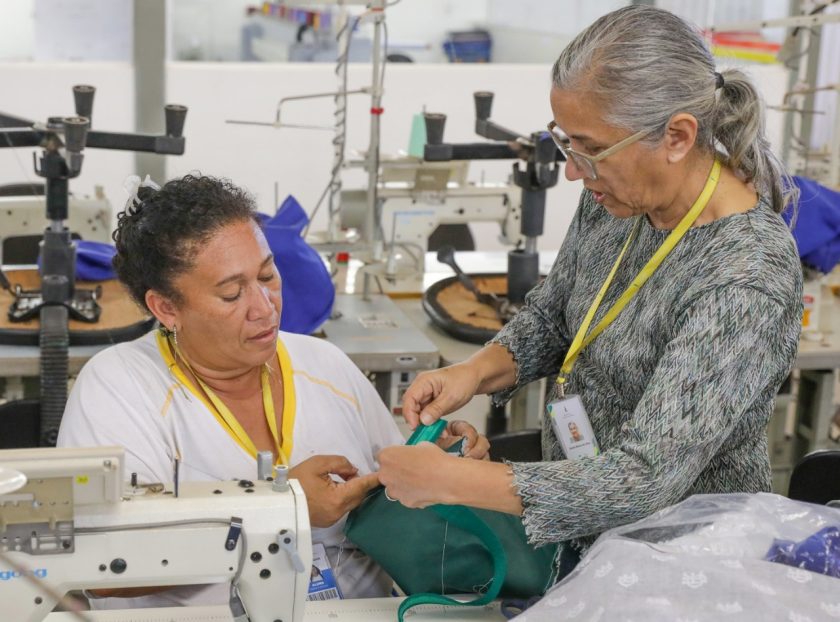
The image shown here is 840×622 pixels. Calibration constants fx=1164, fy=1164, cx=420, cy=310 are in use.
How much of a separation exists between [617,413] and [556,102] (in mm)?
510

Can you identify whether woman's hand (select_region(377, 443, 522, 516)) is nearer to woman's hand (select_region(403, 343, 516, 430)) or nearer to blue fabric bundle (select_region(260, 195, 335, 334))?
woman's hand (select_region(403, 343, 516, 430))

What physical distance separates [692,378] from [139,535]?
742 millimetres

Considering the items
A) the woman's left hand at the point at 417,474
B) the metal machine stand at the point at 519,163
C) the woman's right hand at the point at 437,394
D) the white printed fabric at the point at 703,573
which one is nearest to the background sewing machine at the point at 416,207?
the metal machine stand at the point at 519,163

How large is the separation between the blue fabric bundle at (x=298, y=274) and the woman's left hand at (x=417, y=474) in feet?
4.79

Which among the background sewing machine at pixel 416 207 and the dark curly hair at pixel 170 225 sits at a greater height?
the dark curly hair at pixel 170 225

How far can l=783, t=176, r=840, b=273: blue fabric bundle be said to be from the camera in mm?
3129

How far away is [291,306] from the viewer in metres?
3.08

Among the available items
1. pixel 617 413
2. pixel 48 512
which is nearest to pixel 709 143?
pixel 617 413

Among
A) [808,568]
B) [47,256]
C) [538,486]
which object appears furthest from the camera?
[47,256]

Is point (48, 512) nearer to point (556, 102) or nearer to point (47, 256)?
point (556, 102)

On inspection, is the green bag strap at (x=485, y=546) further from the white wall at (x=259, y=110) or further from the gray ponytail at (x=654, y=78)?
the white wall at (x=259, y=110)

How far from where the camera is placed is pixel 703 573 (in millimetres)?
1335

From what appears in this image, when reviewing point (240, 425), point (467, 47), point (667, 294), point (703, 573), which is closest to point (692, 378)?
point (667, 294)

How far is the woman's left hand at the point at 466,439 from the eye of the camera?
77.3 inches
